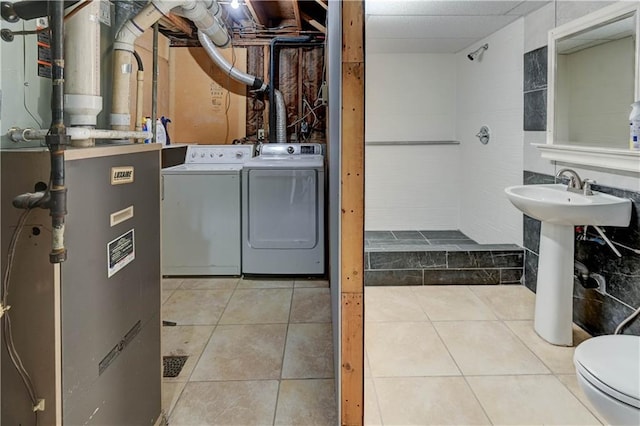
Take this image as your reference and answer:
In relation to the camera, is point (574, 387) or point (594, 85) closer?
point (574, 387)

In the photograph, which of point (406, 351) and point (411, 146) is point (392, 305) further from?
point (411, 146)

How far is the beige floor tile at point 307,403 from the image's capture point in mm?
1749

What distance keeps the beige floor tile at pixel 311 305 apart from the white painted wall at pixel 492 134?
1695 millimetres

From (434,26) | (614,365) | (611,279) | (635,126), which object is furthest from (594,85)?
(614,365)

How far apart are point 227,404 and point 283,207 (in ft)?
6.01

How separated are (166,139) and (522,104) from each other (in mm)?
3153

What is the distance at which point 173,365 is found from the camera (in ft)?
7.16

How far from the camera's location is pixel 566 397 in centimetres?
192

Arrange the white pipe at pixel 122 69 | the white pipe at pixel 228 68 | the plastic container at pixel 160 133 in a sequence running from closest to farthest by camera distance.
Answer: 1. the white pipe at pixel 122 69
2. the plastic container at pixel 160 133
3. the white pipe at pixel 228 68

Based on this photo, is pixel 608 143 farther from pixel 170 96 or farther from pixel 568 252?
pixel 170 96

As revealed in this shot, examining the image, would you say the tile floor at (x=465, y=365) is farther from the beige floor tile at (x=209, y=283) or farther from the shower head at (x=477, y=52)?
the shower head at (x=477, y=52)

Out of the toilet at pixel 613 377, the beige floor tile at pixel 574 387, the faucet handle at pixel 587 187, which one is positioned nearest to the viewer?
the toilet at pixel 613 377

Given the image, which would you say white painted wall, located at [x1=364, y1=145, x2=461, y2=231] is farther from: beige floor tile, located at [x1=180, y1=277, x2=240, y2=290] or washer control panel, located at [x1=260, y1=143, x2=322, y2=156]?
beige floor tile, located at [x1=180, y1=277, x2=240, y2=290]

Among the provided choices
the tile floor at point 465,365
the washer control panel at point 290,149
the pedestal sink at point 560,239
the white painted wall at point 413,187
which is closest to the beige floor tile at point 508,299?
the tile floor at point 465,365
